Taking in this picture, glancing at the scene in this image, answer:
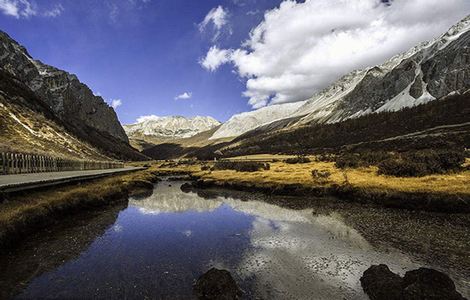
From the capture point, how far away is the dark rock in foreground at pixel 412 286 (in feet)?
40.4

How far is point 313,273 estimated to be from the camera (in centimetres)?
1683

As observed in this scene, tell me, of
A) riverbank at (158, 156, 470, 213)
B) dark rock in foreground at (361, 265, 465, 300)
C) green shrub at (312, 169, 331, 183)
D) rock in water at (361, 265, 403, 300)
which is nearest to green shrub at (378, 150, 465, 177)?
riverbank at (158, 156, 470, 213)

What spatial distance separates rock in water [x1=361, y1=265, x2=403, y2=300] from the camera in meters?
13.3

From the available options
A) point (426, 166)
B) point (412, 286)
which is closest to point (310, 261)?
point (412, 286)

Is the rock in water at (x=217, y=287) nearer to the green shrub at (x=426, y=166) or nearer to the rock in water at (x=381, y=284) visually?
the rock in water at (x=381, y=284)

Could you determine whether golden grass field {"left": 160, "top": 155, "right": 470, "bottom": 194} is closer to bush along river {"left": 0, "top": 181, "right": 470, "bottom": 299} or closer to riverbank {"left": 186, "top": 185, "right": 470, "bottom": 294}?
riverbank {"left": 186, "top": 185, "right": 470, "bottom": 294}

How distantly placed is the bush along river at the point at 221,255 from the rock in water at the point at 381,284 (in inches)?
18.7

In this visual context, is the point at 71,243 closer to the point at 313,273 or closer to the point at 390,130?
the point at 313,273

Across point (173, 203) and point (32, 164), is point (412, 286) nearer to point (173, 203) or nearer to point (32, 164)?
point (173, 203)

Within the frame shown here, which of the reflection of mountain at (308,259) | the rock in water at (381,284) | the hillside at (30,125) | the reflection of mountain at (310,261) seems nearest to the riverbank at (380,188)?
the reflection of mountain at (308,259)

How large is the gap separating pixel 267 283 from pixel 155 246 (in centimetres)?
947

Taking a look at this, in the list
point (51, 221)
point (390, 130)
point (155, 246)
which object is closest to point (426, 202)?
point (155, 246)

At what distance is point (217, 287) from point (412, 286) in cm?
777

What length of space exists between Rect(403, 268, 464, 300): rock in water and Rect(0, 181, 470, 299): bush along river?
7.28ft
